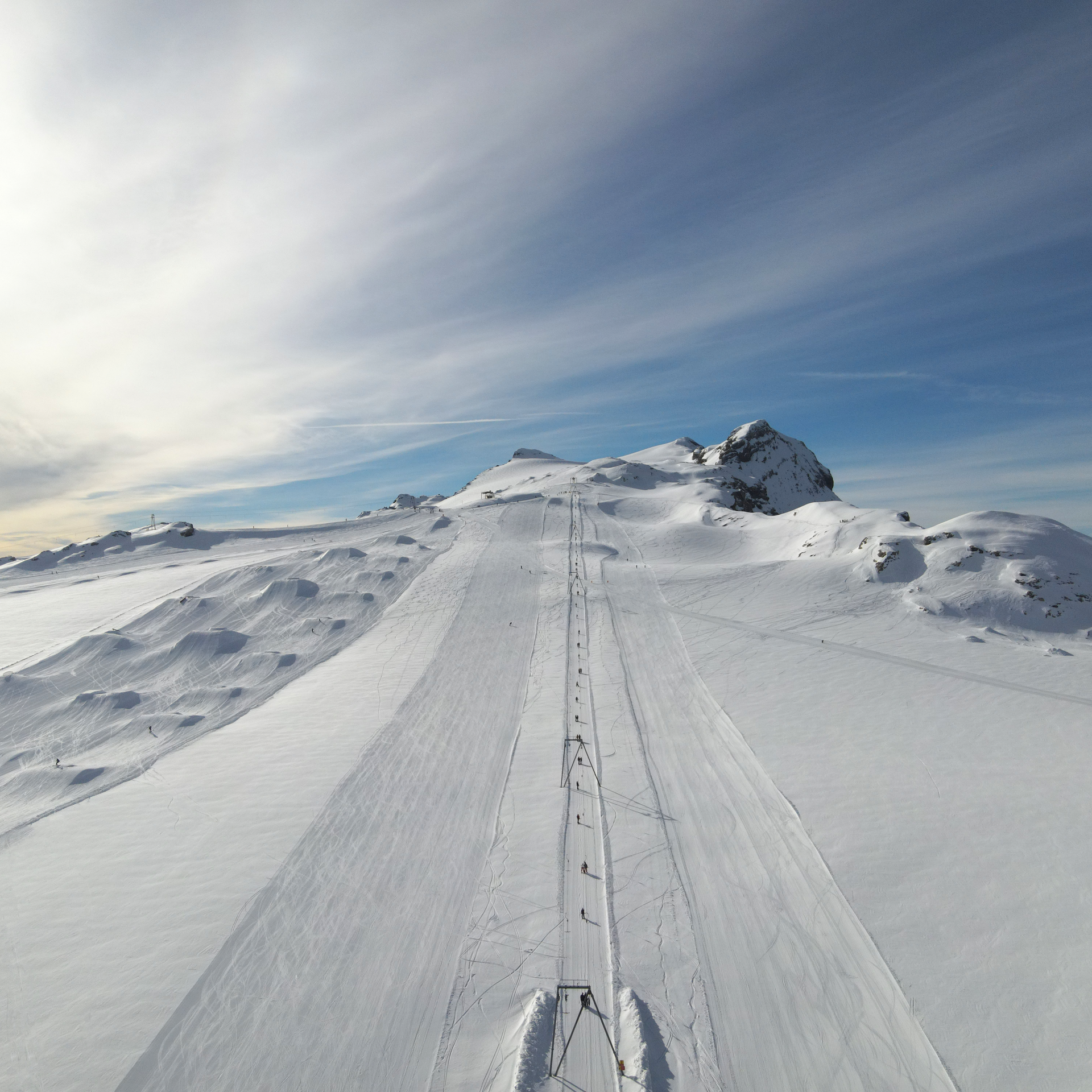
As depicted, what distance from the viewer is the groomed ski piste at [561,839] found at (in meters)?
9.11

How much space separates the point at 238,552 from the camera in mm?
49188

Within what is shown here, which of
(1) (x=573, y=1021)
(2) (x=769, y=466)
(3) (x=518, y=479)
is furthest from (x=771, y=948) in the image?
(2) (x=769, y=466)

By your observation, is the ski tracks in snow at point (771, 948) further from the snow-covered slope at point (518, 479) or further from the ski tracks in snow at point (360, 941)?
the snow-covered slope at point (518, 479)

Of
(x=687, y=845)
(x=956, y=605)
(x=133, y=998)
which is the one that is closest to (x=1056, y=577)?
(x=956, y=605)

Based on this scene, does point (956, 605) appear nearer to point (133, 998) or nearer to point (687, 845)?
point (687, 845)

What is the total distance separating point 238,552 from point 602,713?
1645 inches

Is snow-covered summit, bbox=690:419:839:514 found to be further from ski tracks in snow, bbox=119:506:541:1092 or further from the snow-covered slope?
ski tracks in snow, bbox=119:506:541:1092

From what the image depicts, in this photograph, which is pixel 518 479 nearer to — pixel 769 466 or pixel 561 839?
pixel 769 466

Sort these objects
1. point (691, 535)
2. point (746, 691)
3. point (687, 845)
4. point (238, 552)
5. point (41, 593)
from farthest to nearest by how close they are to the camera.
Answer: point (238, 552) < point (691, 535) < point (41, 593) < point (746, 691) < point (687, 845)

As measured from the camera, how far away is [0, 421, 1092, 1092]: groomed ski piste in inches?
359

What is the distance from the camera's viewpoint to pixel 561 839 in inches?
528

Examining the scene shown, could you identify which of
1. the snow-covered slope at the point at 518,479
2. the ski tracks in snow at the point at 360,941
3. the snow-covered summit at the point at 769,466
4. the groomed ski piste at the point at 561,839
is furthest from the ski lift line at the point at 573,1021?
the snow-covered summit at the point at 769,466

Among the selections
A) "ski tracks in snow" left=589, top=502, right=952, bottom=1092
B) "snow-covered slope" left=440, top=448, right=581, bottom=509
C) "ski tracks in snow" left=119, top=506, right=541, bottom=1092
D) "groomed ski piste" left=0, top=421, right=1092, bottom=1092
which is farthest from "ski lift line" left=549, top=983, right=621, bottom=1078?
"snow-covered slope" left=440, top=448, right=581, bottom=509

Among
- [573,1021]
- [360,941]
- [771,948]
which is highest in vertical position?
[360,941]
